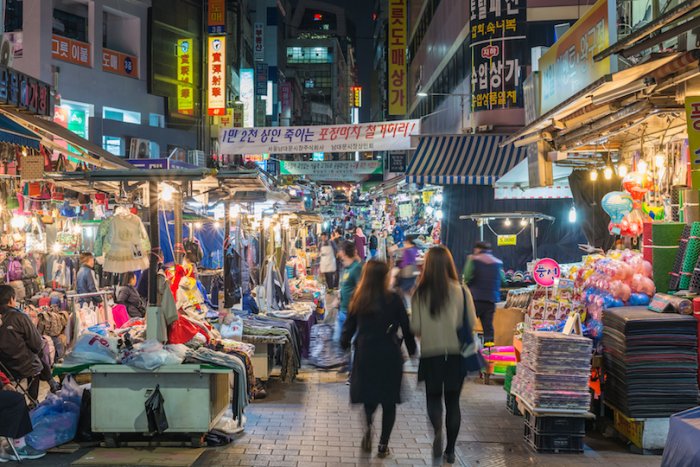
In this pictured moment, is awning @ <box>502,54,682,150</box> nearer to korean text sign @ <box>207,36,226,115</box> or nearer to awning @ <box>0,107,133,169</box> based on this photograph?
awning @ <box>0,107,133,169</box>

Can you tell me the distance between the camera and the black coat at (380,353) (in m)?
6.59

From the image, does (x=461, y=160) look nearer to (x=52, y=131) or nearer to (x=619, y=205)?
(x=619, y=205)

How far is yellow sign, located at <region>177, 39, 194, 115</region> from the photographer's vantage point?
3080 centimetres

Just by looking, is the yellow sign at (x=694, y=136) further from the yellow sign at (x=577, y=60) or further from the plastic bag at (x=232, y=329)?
the plastic bag at (x=232, y=329)

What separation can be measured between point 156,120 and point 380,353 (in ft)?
86.6

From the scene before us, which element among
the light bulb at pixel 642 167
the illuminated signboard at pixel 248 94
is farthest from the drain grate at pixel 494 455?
the illuminated signboard at pixel 248 94

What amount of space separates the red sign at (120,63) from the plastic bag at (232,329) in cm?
2069

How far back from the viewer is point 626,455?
23.3 ft

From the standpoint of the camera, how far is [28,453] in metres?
7.09

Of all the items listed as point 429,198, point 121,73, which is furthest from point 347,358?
point 121,73

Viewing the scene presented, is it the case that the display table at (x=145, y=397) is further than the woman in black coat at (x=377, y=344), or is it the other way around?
the display table at (x=145, y=397)

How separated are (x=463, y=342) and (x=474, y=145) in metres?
11.3

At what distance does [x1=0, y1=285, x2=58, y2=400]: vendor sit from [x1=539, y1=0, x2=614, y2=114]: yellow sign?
304 inches

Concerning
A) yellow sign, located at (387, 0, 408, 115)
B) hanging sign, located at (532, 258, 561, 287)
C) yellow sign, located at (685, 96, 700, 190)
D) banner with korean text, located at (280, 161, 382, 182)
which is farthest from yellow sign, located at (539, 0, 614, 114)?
yellow sign, located at (387, 0, 408, 115)
